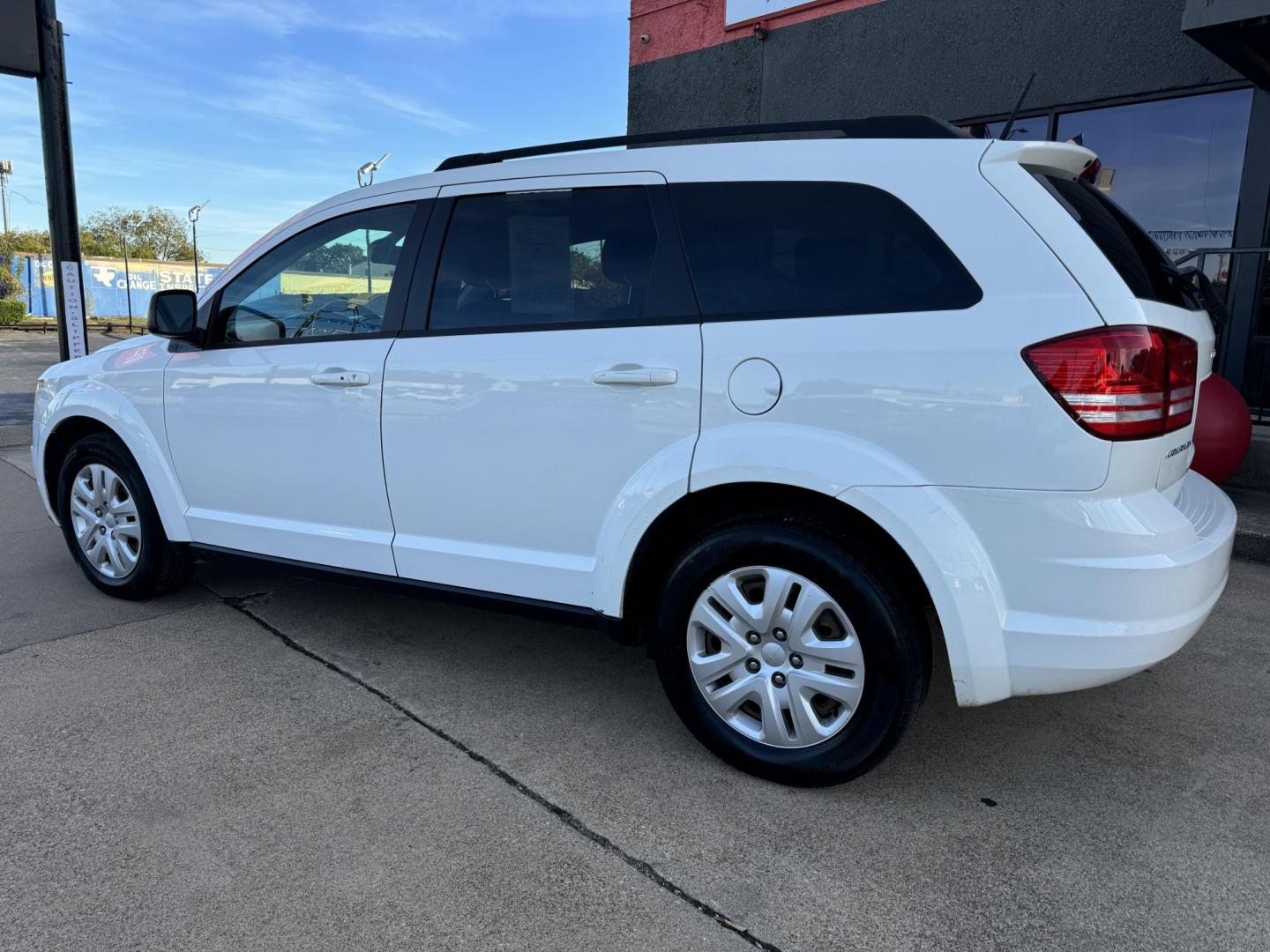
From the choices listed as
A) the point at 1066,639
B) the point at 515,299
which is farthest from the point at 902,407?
the point at 515,299

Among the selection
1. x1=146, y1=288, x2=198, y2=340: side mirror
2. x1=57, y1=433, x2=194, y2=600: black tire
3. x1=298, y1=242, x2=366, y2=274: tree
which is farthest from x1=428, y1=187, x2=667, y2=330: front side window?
x1=57, y1=433, x2=194, y2=600: black tire

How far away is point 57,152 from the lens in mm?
9094

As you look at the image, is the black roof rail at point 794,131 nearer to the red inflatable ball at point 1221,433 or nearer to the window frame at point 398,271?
the window frame at point 398,271

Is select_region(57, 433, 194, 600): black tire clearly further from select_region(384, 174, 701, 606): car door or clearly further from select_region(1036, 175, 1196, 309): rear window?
select_region(1036, 175, 1196, 309): rear window

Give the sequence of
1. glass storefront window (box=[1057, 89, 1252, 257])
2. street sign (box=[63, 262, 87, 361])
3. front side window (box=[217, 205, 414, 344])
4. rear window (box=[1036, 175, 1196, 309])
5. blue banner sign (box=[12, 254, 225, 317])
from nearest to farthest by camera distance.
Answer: rear window (box=[1036, 175, 1196, 309]), front side window (box=[217, 205, 414, 344]), glass storefront window (box=[1057, 89, 1252, 257]), street sign (box=[63, 262, 87, 361]), blue banner sign (box=[12, 254, 225, 317])

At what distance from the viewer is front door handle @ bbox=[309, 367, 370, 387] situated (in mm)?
3262

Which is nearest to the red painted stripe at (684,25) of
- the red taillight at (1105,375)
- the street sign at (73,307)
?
the street sign at (73,307)

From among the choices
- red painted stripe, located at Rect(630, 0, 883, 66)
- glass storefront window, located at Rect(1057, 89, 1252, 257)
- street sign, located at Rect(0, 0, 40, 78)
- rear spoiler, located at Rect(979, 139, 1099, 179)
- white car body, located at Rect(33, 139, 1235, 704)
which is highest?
red painted stripe, located at Rect(630, 0, 883, 66)

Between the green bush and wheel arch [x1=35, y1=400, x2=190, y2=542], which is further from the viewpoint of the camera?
the green bush

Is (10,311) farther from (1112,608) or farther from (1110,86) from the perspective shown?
(1112,608)

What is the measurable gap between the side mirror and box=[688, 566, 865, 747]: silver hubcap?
2533 mm

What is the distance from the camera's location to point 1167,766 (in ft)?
9.34

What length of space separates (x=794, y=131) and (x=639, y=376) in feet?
2.93

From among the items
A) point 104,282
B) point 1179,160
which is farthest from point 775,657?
point 104,282
